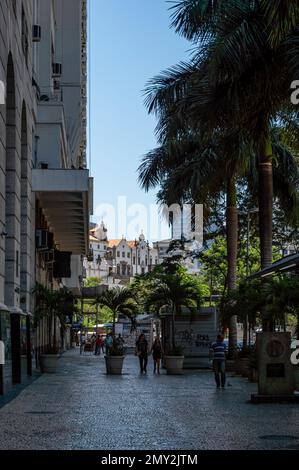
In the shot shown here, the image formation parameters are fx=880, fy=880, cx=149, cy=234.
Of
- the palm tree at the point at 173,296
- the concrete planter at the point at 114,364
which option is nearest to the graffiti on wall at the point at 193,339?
the palm tree at the point at 173,296

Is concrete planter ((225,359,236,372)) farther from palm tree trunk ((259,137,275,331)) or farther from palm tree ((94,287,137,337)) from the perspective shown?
palm tree trunk ((259,137,275,331))

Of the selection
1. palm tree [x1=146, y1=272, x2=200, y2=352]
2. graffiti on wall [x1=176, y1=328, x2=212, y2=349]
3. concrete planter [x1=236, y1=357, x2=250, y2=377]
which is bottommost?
concrete planter [x1=236, y1=357, x2=250, y2=377]

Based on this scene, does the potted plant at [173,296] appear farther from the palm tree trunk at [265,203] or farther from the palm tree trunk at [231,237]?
the palm tree trunk at [265,203]

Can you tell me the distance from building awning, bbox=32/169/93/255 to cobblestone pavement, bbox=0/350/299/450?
10694 millimetres

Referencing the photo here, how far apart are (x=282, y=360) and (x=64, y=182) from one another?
1715 centimetres

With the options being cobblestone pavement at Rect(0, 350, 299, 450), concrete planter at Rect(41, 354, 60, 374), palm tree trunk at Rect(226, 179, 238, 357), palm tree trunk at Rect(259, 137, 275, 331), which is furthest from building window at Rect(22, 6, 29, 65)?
cobblestone pavement at Rect(0, 350, 299, 450)

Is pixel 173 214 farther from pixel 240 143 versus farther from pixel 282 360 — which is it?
pixel 282 360

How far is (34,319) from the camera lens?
102 ft

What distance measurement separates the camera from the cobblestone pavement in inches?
465

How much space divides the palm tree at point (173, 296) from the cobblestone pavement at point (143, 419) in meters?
11.5

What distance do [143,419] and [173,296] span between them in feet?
69.7

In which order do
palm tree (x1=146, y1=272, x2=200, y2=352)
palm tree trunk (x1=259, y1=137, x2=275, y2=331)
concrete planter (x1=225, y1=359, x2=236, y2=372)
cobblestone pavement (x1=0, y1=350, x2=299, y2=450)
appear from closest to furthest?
cobblestone pavement (x1=0, y1=350, x2=299, y2=450) < palm tree trunk (x1=259, y1=137, x2=275, y2=331) < concrete planter (x1=225, y1=359, x2=236, y2=372) < palm tree (x1=146, y1=272, x2=200, y2=352)

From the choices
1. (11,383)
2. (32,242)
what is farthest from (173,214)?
(11,383)

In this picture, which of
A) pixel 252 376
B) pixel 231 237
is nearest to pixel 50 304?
pixel 231 237
